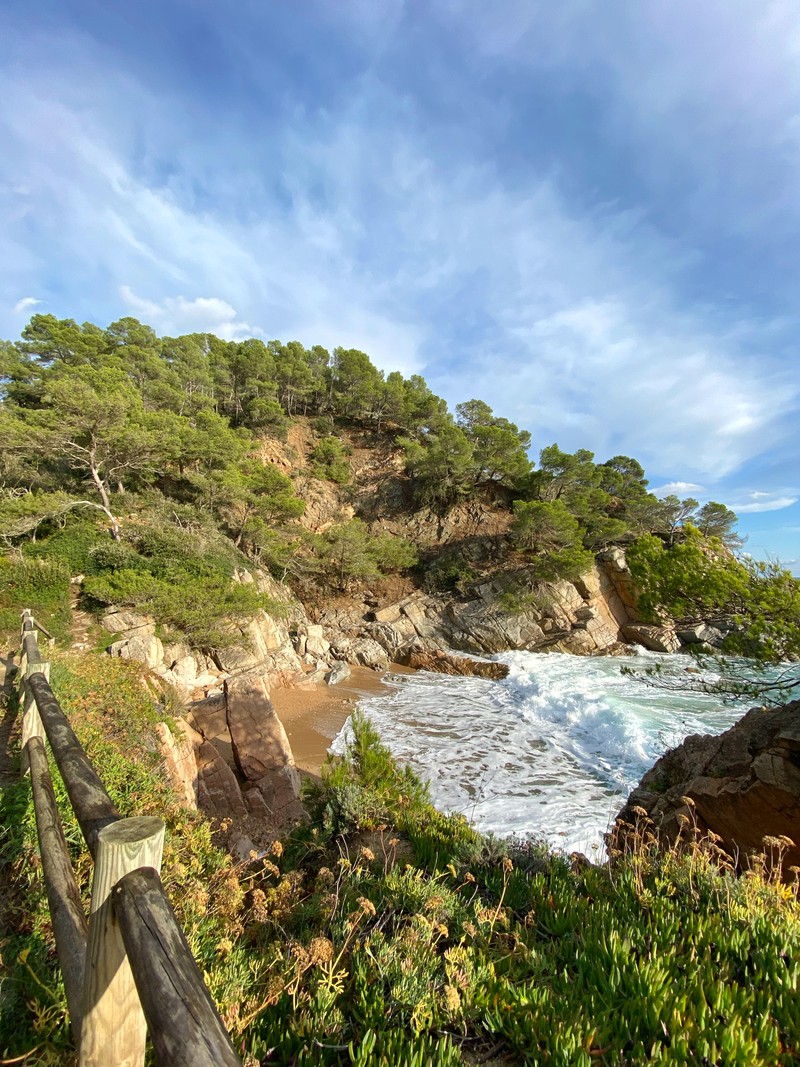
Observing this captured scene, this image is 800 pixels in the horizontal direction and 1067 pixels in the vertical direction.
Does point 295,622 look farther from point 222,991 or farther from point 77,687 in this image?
point 222,991

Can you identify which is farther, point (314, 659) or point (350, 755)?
point (314, 659)

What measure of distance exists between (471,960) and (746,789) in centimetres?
455

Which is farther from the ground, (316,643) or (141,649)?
(141,649)

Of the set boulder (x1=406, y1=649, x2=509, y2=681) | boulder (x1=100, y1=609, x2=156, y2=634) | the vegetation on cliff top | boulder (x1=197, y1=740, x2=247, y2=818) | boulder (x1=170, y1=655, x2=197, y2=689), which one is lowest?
boulder (x1=197, y1=740, x2=247, y2=818)

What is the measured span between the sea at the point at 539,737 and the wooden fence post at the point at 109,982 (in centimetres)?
530

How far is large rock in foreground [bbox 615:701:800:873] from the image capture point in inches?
180

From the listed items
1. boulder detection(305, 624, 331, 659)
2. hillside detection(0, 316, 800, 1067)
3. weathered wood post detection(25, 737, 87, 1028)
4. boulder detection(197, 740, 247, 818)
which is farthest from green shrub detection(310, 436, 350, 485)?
weathered wood post detection(25, 737, 87, 1028)

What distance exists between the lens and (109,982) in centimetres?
123

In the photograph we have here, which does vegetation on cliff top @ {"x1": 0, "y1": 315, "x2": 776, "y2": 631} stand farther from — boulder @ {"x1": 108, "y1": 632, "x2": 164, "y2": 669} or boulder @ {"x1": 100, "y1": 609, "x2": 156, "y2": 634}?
boulder @ {"x1": 108, "y1": 632, "x2": 164, "y2": 669}

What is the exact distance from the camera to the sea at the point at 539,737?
24.8 feet

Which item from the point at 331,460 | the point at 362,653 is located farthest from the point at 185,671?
the point at 331,460

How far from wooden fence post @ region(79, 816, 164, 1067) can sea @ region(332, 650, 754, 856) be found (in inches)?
209

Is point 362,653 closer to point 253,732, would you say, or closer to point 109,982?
point 253,732

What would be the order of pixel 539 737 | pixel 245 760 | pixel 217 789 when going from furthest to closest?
pixel 539 737 → pixel 245 760 → pixel 217 789
